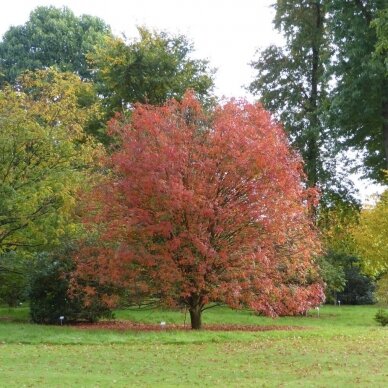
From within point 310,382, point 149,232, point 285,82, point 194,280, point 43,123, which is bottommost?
point 310,382

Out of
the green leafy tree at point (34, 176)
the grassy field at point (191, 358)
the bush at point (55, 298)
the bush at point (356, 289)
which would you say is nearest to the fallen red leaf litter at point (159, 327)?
the bush at point (55, 298)

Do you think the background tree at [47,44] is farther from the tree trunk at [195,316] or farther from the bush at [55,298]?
the tree trunk at [195,316]

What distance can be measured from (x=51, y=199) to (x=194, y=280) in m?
5.88

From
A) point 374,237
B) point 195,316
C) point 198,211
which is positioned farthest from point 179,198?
point 374,237

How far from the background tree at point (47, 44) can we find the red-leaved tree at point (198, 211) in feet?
88.2

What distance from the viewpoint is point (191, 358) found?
1223 cm

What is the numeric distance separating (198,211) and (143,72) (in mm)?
15997

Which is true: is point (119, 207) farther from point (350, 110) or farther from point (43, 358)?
point (350, 110)

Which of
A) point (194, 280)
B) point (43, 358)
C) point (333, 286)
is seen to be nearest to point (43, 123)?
point (194, 280)

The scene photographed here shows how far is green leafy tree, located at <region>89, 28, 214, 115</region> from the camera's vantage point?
102 ft

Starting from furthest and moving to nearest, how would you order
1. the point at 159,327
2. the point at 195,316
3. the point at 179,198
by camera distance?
the point at 159,327, the point at 195,316, the point at 179,198

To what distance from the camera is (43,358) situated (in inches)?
482

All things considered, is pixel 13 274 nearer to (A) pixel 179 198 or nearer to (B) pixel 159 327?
(B) pixel 159 327

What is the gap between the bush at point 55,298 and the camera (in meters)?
20.4
